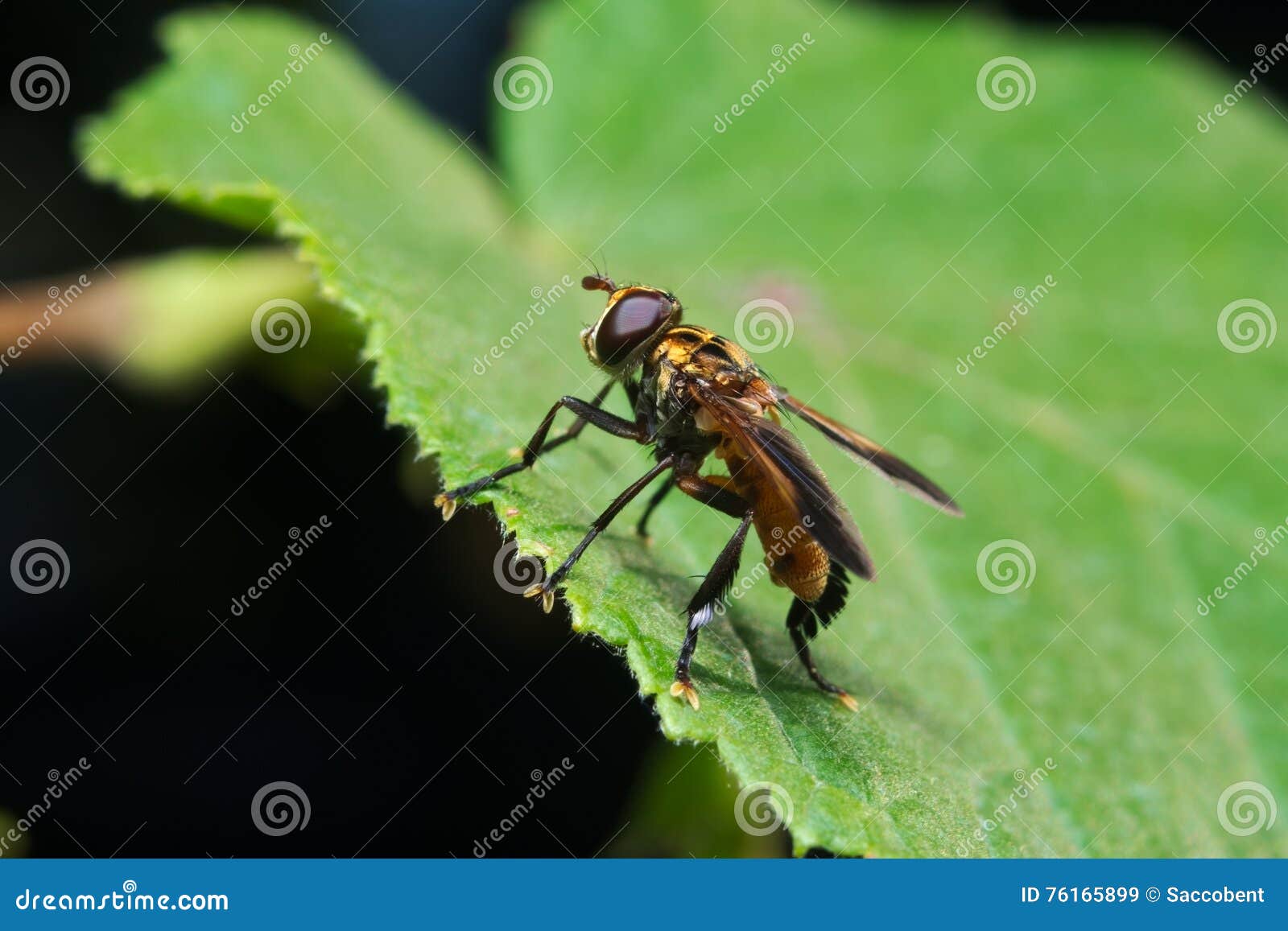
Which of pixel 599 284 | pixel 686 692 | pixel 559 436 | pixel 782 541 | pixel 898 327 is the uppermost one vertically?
pixel 898 327

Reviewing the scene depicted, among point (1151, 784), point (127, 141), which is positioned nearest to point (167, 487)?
point (127, 141)

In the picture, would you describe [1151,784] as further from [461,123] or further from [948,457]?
[461,123]

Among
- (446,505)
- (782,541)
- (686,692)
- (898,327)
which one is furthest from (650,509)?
(898,327)

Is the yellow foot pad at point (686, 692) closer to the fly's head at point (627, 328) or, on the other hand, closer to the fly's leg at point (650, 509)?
the fly's leg at point (650, 509)

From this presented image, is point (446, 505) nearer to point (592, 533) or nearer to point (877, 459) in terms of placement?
point (592, 533)

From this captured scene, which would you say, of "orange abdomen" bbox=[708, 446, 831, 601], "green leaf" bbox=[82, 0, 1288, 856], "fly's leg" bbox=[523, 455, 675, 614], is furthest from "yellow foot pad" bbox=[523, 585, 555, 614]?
"orange abdomen" bbox=[708, 446, 831, 601]

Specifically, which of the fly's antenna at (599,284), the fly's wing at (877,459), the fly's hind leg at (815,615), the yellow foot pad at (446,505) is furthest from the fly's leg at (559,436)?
the fly's hind leg at (815,615)

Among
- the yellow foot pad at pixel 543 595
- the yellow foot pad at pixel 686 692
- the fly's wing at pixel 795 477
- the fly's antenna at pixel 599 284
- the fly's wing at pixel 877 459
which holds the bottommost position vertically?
the yellow foot pad at pixel 543 595
